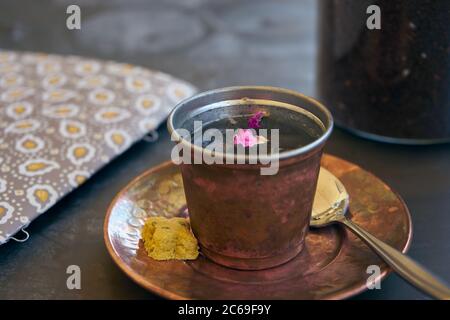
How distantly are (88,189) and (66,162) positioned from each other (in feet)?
0.13

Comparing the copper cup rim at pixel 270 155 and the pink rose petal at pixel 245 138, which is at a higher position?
the copper cup rim at pixel 270 155

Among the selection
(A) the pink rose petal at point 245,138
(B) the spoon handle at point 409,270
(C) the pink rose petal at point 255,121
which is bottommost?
(B) the spoon handle at point 409,270

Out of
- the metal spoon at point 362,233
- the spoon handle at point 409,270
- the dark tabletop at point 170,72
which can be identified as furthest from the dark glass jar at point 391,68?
the spoon handle at point 409,270

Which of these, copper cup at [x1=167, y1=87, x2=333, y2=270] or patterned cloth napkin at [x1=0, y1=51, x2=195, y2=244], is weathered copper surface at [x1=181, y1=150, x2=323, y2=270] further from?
patterned cloth napkin at [x1=0, y1=51, x2=195, y2=244]

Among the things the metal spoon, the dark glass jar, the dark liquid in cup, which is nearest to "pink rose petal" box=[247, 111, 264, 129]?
the dark liquid in cup

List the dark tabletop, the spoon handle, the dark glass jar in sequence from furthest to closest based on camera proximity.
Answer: the dark glass jar → the dark tabletop → the spoon handle

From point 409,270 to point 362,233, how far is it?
62 millimetres

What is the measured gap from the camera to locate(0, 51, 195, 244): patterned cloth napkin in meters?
0.62

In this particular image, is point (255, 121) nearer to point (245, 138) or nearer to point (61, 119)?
point (245, 138)

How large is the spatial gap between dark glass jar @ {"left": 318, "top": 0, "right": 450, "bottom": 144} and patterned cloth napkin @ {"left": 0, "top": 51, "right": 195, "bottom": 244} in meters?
0.24

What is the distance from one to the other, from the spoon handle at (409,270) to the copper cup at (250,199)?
2.6 inches

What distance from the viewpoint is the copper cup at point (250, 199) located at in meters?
0.46

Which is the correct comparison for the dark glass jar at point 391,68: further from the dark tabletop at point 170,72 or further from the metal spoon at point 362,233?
the metal spoon at point 362,233

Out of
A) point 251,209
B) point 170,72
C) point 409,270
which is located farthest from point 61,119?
point 409,270
